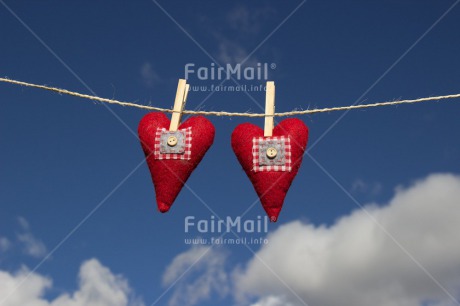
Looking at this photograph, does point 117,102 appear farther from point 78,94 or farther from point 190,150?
point 190,150

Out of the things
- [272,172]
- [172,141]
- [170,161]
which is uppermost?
[172,141]

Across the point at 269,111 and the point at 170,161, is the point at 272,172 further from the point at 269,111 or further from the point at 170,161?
the point at 170,161

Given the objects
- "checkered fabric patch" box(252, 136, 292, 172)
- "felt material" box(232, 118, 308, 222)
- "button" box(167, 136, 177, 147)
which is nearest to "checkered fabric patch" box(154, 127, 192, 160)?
"button" box(167, 136, 177, 147)

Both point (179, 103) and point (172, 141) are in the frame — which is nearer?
point (172, 141)

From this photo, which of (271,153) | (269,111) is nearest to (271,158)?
(271,153)

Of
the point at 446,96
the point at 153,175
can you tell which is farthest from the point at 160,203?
the point at 446,96

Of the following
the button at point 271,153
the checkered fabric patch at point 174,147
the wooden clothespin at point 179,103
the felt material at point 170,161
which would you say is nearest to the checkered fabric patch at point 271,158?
the button at point 271,153

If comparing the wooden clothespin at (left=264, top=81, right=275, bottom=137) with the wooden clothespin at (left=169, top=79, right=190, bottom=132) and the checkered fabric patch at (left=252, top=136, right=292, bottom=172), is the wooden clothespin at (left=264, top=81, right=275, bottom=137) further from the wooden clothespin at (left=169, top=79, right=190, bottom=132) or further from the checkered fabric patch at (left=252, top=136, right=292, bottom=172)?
the wooden clothespin at (left=169, top=79, right=190, bottom=132)
